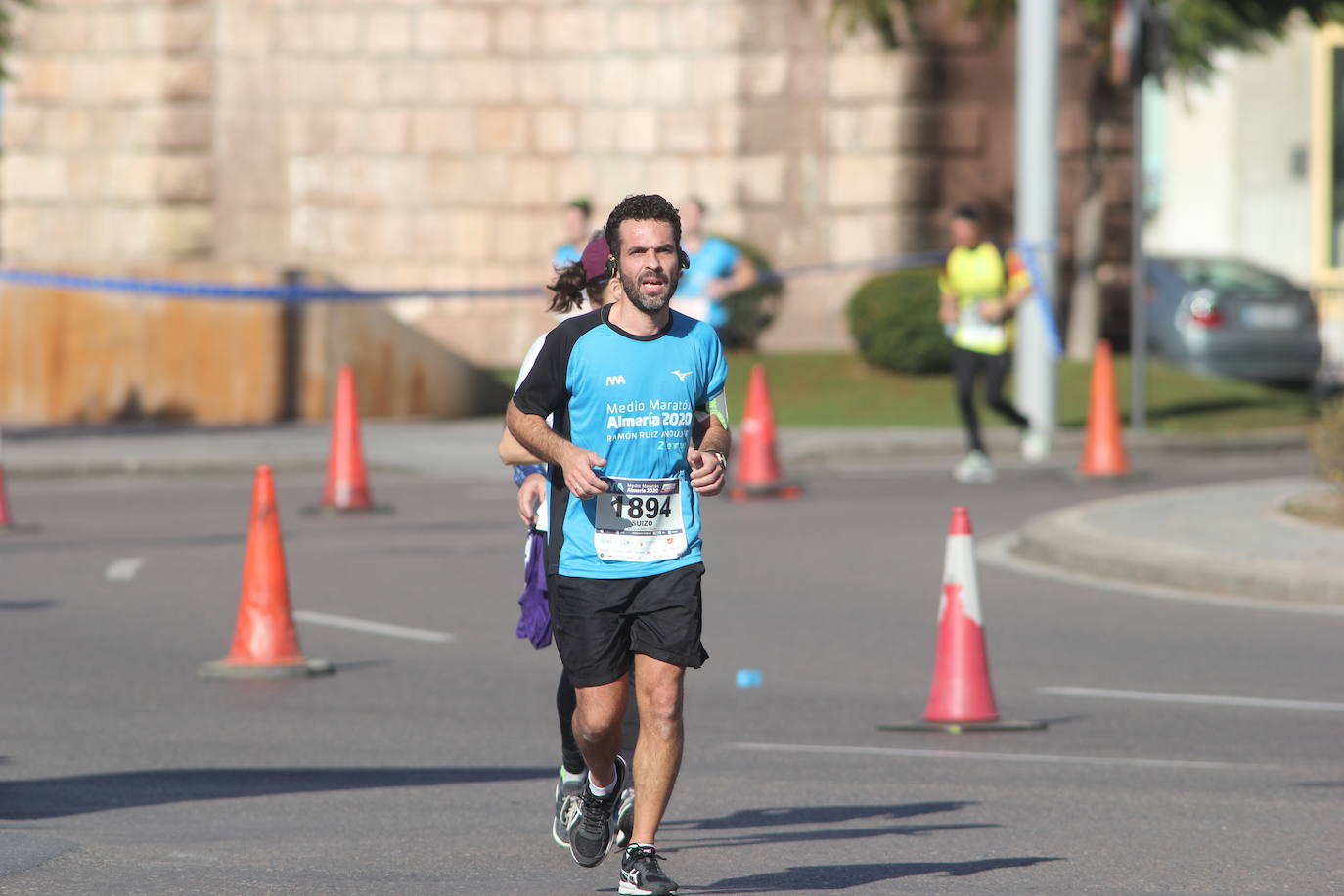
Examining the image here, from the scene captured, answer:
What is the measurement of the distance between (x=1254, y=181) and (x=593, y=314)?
118 ft

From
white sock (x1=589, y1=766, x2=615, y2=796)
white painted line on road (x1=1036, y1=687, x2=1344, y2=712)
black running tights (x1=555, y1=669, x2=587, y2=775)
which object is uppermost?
black running tights (x1=555, y1=669, x2=587, y2=775)

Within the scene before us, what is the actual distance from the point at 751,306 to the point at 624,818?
21215mm

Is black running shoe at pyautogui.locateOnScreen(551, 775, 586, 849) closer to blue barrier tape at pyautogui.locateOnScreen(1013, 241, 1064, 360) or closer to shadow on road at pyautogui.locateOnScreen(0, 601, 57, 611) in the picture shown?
shadow on road at pyautogui.locateOnScreen(0, 601, 57, 611)

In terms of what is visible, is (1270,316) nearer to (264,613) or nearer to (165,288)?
(165,288)

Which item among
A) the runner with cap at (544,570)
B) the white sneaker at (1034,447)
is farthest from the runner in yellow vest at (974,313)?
the runner with cap at (544,570)

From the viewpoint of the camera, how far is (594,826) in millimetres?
6531

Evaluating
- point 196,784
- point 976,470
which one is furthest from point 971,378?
point 196,784

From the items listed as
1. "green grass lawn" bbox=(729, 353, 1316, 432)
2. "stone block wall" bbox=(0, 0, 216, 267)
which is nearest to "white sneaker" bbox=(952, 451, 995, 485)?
"green grass lawn" bbox=(729, 353, 1316, 432)

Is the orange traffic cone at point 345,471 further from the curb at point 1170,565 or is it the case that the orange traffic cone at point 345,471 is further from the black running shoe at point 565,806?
the black running shoe at point 565,806

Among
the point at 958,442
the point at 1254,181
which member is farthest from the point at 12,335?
the point at 1254,181

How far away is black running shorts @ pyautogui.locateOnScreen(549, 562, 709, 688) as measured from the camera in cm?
623

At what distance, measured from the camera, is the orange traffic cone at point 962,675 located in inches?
360

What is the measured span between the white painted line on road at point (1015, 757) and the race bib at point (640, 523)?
2588 mm

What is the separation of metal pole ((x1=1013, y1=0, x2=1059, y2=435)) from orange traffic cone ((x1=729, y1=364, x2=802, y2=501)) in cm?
422
